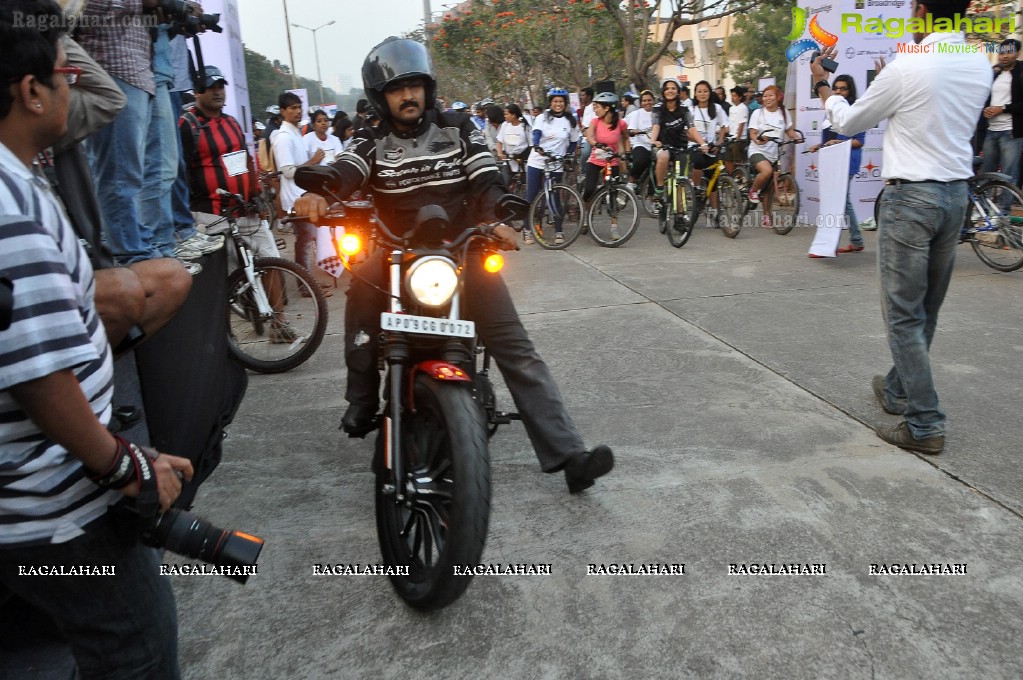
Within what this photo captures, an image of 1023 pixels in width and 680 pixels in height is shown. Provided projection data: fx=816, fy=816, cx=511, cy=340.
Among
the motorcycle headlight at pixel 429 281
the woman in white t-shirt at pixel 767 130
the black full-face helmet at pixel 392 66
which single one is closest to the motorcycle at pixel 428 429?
the motorcycle headlight at pixel 429 281

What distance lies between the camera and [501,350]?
3.37 meters

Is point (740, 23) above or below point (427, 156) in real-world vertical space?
above

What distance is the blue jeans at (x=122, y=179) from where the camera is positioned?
3541 millimetres

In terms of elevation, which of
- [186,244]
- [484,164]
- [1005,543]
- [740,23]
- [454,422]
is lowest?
[1005,543]

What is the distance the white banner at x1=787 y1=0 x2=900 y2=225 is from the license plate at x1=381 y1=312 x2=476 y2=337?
8.74 m

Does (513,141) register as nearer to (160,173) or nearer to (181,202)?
(181,202)

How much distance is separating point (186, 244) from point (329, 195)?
1127 mm

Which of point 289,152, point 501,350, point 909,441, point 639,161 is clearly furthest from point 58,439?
point 639,161

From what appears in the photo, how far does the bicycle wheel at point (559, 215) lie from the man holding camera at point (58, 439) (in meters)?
8.92

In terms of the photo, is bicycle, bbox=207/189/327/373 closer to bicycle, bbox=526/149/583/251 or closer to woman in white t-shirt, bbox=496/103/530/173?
bicycle, bbox=526/149/583/251

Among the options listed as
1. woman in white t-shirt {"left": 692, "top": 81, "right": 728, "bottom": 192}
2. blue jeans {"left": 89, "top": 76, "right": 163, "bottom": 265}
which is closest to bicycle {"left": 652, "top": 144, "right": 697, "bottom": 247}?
woman in white t-shirt {"left": 692, "top": 81, "right": 728, "bottom": 192}

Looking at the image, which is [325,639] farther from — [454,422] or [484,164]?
[484,164]

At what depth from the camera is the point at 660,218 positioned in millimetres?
11016

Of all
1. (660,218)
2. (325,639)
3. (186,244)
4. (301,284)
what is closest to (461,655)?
(325,639)
